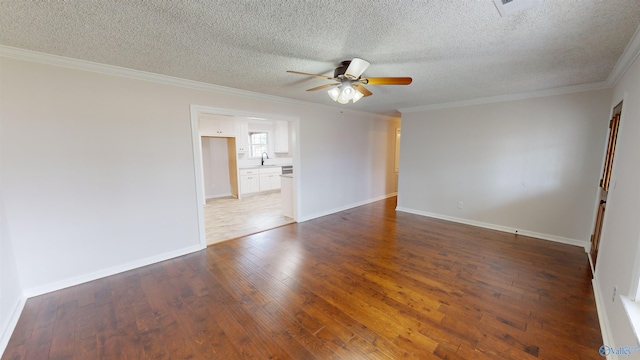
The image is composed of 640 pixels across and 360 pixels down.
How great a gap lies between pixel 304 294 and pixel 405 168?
13.0 ft

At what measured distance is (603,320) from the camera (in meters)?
1.90

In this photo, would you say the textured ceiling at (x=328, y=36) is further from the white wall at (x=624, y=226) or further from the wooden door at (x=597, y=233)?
the wooden door at (x=597, y=233)

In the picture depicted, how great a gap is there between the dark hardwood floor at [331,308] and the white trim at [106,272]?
92mm

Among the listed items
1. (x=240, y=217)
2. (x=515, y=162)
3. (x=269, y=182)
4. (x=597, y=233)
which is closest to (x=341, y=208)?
(x=240, y=217)

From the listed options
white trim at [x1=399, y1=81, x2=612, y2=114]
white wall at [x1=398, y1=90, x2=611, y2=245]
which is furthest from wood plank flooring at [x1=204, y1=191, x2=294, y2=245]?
white trim at [x1=399, y1=81, x2=612, y2=114]

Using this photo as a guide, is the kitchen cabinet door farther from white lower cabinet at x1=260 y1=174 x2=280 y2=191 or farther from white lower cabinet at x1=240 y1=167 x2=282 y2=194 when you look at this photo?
white lower cabinet at x1=260 y1=174 x2=280 y2=191

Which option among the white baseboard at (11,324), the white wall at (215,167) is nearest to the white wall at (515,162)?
the white wall at (215,167)

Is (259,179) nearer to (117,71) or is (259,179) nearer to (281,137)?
(281,137)

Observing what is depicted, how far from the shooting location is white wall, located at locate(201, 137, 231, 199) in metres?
6.92

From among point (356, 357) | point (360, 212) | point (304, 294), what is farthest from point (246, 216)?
point (356, 357)

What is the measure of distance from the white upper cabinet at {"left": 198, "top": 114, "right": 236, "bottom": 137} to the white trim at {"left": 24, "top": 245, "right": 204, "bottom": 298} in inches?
148

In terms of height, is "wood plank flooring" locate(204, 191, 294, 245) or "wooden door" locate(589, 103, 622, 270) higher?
"wooden door" locate(589, 103, 622, 270)

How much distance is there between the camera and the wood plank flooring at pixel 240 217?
4195mm

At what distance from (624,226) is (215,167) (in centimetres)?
761
